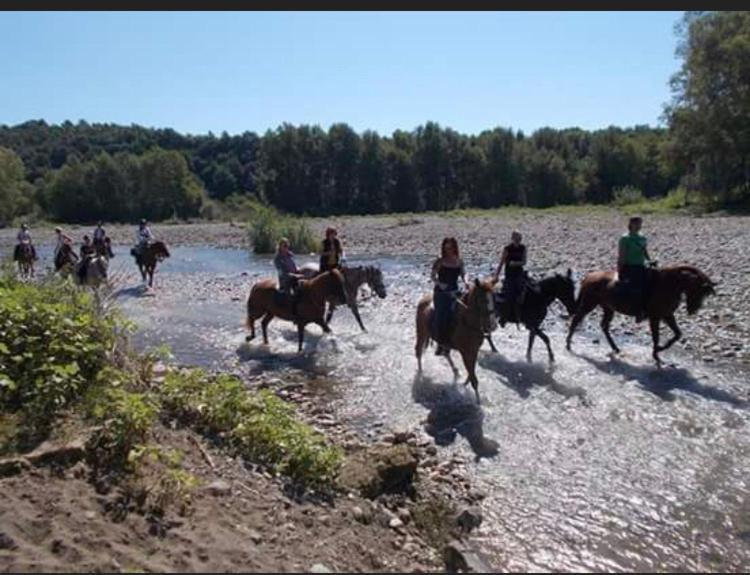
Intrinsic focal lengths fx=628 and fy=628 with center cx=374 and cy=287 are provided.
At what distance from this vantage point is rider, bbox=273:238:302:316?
14.2 m

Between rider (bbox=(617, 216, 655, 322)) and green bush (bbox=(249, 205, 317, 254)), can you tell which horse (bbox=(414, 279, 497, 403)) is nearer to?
rider (bbox=(617, 216, 655, 322))

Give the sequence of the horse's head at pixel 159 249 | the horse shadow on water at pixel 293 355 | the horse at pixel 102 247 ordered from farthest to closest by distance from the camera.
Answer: the horse's head at pixel 159 249 → the horse at pixel 102 247 → the horse shadow on water at pixel 293 355

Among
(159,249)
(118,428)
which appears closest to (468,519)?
(118,428)

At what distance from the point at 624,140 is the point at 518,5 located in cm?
9646

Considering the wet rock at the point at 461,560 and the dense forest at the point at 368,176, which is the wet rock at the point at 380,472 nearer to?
the wet rock at the point at 461,560

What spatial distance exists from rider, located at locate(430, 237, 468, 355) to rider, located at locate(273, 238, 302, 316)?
4.28 metres

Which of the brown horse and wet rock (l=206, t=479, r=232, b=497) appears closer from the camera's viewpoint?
wet rock (l=206, t=479, r=232, b=497)

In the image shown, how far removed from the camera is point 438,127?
94.5 m

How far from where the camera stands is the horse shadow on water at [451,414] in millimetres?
8727

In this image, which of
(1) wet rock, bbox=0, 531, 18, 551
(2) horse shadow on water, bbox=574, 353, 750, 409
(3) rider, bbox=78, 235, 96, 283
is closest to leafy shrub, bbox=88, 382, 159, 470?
(1) wet rock, bbox=0, 531, 18, 551

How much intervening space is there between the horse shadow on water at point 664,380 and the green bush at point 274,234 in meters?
24.7

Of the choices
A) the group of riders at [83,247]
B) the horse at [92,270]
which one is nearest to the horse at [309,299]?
the horse at [92,270]

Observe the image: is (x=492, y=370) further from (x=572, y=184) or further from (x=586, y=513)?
(x=572, y=184)

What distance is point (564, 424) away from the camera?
9.24 m
